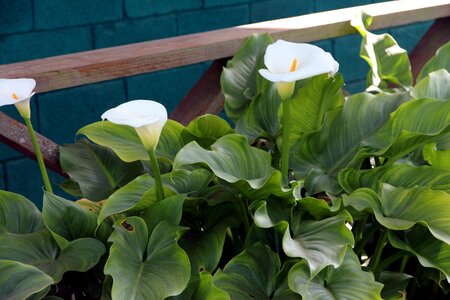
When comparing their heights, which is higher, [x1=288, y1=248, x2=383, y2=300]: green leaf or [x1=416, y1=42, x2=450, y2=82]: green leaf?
[x1=416, y1=42, x2=450, y2=82]: green leaf

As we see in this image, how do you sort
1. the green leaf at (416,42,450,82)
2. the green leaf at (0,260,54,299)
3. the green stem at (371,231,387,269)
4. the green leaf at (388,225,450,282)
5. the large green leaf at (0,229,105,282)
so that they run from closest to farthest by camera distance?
the green leaf at (0,260,54,299)
the large green leaf at (0,229,105,282)
the green leaf at (388,225,450,282)
the green stem at (371,231,387,269)
the green leaf at (416,42,450,82)

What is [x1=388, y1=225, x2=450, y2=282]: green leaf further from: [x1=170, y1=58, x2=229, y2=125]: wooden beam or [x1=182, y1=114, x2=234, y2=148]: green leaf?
[x1=170, y1=58, x2=229, y2=125]: wooden beam

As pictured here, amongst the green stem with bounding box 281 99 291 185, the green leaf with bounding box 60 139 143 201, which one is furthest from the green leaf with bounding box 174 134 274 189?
the green leaf with bounding box 60 139 143 201

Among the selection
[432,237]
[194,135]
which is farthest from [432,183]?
[194,135]

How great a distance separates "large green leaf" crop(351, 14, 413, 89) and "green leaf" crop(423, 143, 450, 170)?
337 millimetres

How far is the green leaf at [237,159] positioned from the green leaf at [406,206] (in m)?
0.14

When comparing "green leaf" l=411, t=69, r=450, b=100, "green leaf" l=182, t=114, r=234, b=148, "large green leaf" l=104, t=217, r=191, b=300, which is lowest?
"large green leaf" l=104, t=217, r=191, b=300

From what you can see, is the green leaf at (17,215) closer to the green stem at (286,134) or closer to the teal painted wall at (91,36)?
the green stem at (286,134)

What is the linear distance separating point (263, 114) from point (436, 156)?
324mm

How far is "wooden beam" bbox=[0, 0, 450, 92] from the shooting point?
1.61 m

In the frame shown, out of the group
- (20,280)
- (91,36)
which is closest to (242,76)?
(20,280)

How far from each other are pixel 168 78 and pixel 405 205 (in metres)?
1.62

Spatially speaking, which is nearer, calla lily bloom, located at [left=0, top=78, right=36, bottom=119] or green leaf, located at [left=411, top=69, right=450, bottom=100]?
calla lily bloom, located at [left=0, top=78, right=36, bottom=119]

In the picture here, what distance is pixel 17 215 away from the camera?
1453 millimetres
